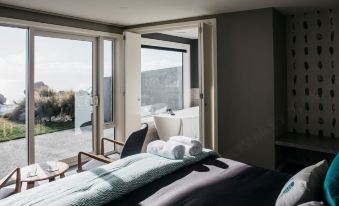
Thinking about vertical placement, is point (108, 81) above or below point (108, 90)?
above

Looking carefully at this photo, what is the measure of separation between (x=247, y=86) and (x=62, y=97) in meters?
2.79

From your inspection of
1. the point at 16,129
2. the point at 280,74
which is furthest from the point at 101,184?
the point at 280,74

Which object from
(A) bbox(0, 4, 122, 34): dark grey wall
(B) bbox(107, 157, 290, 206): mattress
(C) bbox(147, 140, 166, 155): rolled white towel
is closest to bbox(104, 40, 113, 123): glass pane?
(A) bbox(0, 4, 122, 34): dark grey wall

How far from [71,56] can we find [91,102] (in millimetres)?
816

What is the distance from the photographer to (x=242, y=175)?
2143mm

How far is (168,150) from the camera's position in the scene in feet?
8.08

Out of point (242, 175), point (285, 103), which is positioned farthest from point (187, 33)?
point (242, 175)

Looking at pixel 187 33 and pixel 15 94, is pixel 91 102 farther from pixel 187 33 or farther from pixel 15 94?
pixel 187 33

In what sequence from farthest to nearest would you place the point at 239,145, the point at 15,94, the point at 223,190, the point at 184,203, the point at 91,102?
the point at 91,102
the point at 239,145
the point at 15,94
the point at 223,190
the point at 184,203

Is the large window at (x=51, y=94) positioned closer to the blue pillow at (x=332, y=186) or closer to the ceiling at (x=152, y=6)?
the ceiling at (x=152, y=6)

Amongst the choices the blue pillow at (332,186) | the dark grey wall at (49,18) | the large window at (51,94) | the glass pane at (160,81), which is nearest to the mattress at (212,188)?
the blue pillow at (332,186)

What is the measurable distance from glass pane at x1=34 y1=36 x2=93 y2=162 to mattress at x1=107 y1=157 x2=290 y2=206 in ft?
8.95

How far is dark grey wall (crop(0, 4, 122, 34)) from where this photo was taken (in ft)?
11.4

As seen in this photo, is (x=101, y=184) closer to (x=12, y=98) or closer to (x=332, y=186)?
(x=332, y=186)
